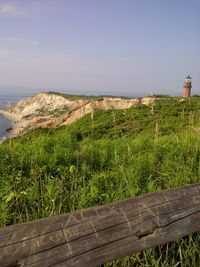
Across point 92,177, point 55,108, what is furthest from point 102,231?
point 55,108

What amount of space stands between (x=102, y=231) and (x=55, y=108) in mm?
46923

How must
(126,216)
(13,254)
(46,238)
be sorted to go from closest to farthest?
(13,254), (46,238), (126,216)

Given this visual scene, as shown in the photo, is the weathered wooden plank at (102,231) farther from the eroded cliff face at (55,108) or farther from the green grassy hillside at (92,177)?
the eroded cliff face at (55,108)

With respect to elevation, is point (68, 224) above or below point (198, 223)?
above

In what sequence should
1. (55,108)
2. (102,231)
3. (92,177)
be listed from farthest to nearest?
(55,108), (92,177), (102,231)

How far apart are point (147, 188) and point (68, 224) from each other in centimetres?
192

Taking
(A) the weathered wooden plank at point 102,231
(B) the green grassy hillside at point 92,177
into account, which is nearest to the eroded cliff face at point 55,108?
(B) the green grassy hillside at point 92,177

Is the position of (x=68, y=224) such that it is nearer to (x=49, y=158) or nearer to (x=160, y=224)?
(x=160, y=224)

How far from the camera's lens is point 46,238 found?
1.68m

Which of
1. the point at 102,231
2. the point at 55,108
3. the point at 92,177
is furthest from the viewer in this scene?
the point at 55,108

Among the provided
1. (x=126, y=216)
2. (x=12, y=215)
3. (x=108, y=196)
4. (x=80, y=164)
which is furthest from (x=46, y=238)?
(x=80, y=164)

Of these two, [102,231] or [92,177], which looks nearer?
[102,231]

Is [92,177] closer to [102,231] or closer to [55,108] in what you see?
[102,231]

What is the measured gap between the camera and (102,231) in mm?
1847
